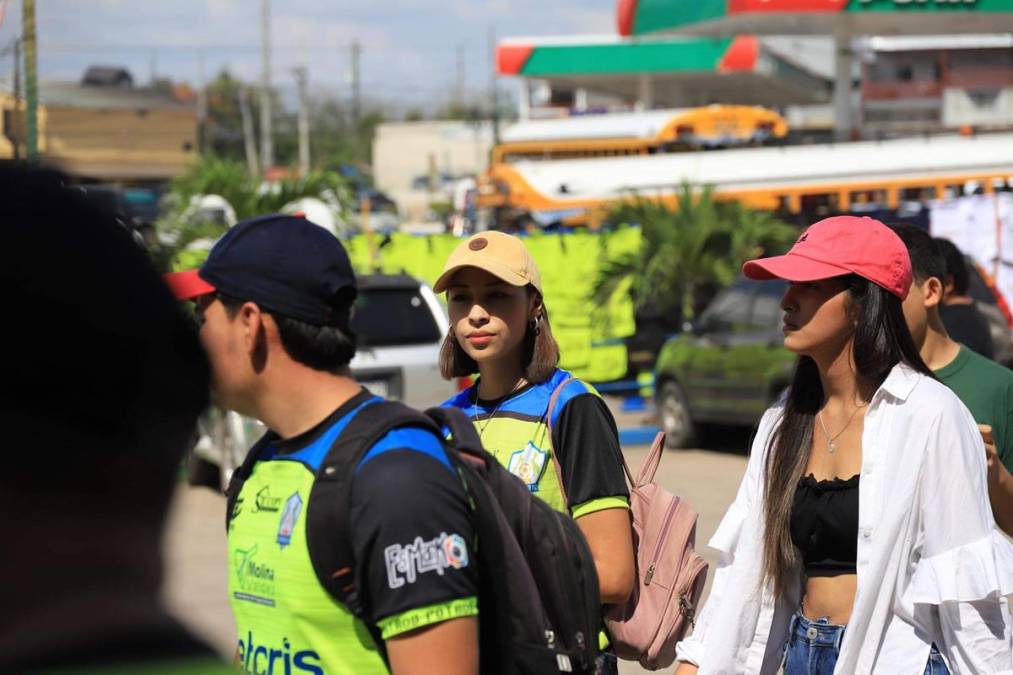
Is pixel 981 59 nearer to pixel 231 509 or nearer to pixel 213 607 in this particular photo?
pixel 213 607

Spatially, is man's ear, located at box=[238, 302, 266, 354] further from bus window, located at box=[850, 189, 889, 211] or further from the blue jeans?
bus window, located at box=[850, 189, 889, 211]

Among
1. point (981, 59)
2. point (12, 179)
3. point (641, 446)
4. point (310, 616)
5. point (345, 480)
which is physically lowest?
point (641, 446)

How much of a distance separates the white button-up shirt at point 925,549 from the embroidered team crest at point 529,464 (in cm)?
80

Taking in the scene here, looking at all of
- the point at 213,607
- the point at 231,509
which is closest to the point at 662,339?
the point at 213,607

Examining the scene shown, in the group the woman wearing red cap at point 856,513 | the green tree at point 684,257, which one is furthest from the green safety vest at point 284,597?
the green tree at point 684,257

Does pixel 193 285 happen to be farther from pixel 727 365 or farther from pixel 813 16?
pixel 813 16

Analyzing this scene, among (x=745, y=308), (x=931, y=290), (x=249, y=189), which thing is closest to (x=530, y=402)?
(x=931, y=290)

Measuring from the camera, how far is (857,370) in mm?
4023

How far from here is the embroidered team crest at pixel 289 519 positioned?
2.45m

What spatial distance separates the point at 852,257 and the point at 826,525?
0.69 m

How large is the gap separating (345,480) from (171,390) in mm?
769

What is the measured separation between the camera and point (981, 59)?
262 ft

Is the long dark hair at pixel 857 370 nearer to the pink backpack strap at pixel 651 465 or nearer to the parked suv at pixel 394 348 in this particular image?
the pink backpack strap at pixel 651 465

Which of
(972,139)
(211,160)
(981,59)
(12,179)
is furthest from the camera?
(981,59)
